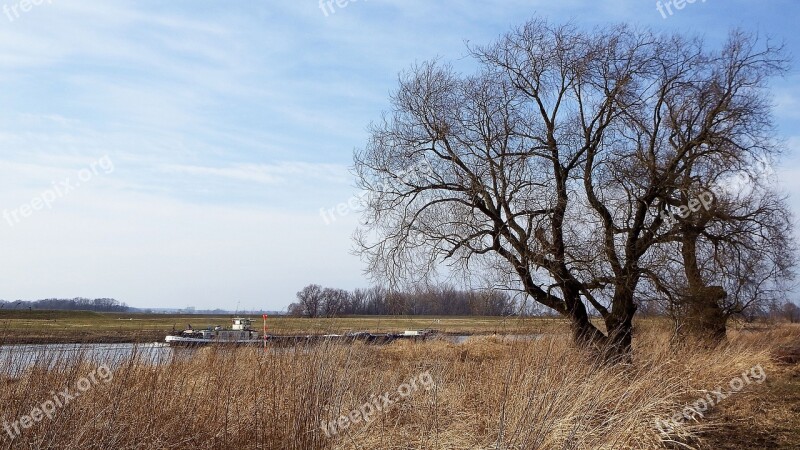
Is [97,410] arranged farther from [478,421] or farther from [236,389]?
[478,421]

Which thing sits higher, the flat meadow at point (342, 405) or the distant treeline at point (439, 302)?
the distant treeline at point (439, 302)

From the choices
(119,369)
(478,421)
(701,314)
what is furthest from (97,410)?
(701,314)

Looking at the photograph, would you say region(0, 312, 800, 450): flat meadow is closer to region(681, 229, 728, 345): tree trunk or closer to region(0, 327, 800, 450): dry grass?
region(0, 327, 800, 450): dry grass

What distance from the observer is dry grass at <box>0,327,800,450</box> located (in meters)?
5.79

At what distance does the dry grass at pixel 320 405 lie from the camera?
5.79 metres

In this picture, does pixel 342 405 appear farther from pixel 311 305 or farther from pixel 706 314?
pixel 706 314

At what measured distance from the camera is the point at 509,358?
8.15m

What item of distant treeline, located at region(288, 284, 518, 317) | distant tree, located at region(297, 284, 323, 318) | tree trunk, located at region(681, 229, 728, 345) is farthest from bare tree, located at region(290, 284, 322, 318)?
tree trunk, located at region(681, 229, 728, 345)

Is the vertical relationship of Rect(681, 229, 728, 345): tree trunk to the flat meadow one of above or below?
above

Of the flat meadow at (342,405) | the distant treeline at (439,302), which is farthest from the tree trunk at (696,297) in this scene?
the flat meadow at (342,405)

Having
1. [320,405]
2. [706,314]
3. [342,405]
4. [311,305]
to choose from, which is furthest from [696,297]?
[320,405]

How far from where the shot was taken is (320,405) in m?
6.32

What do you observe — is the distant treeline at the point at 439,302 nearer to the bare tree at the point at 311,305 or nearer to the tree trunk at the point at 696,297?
the bare tree at the point at 311,305

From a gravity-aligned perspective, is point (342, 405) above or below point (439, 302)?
below
